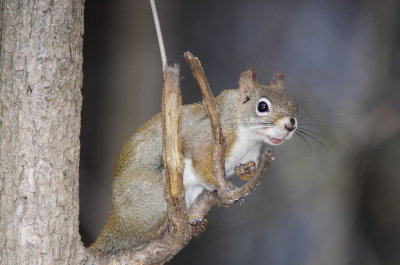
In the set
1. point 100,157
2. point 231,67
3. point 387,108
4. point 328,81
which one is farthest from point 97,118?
point 387,108

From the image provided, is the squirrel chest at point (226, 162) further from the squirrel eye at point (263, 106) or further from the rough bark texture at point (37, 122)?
the rough bark texture at point (37, 122)

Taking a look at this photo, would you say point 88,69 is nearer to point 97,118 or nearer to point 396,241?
point 97,118

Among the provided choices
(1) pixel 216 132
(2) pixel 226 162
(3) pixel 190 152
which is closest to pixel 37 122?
(1) pixel 216 132

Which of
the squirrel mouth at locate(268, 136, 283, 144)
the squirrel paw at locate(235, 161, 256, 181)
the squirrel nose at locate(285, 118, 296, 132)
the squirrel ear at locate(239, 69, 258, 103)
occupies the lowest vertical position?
the squirrel paw at locate(235, 161, 256, 181)

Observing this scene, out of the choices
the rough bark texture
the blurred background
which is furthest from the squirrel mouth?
the blurred background

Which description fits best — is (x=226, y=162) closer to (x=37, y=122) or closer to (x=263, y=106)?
(x=263, y=106)

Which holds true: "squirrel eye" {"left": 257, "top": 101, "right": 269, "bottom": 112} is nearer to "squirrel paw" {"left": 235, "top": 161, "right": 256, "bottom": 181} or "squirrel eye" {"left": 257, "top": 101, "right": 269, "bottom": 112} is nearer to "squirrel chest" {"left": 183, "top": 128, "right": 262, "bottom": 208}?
"squirrel chest" {"left": 183, "top": 128, "right": 262, "bottom": 208}

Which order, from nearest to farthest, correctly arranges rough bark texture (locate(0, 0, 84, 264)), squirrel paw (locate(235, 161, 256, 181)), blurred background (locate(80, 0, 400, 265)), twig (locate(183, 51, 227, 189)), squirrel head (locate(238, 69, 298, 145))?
1. rough bark texture (locate(0, 0, 84, 264))
2. twig (locate(183, 51, 227, 189))
3. squirrel head (locate(238, 69, 298, 145))
4. squirrel paw (locate(235, 161, 256, 181))
5. blurred background (locate(80, 0, 400, 265))

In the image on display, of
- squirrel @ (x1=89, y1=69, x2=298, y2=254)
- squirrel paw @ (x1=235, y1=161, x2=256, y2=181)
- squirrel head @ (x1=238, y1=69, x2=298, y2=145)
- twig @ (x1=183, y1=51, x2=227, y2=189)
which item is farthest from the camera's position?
squirrel paw @ (x1=235, y1=161, x2=256, y2=181)
